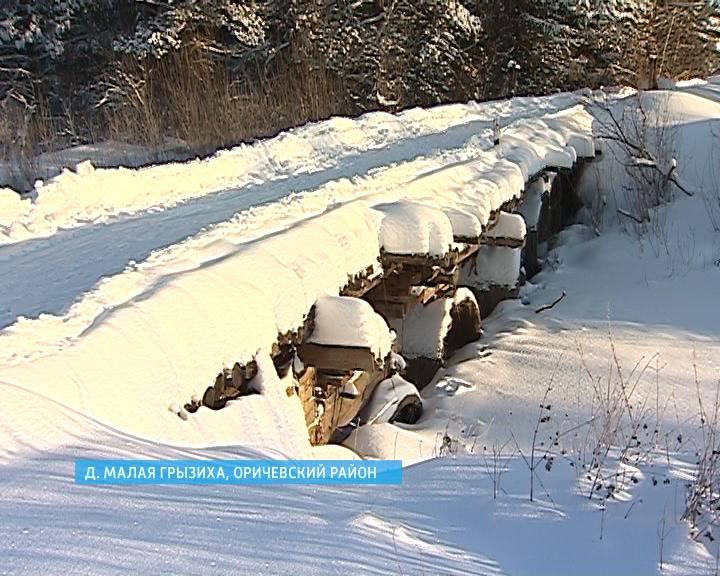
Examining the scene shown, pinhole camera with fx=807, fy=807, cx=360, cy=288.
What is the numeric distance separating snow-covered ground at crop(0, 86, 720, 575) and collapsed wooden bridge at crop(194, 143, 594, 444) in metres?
0.23

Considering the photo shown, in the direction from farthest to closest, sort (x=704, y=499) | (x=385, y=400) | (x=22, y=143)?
(x=22, y=143), (x=385, y=400), (x=704, y=499)

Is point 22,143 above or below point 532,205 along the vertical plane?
above

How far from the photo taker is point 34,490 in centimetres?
188

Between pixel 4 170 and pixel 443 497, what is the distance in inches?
296

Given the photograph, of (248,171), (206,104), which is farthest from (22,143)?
(248,171)

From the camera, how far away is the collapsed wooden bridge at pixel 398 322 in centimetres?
381

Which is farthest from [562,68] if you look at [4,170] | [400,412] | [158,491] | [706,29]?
[158,491]

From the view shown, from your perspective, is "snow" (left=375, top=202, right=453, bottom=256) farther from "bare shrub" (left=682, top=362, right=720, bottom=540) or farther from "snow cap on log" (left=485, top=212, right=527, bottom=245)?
"bare shrub" (left=682, top=362, right=720, bottom=540)

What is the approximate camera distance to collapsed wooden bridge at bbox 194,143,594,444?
3.81m

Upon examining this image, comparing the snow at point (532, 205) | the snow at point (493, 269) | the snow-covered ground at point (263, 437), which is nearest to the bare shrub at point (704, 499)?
the snow-covered ground at point (263, 437)

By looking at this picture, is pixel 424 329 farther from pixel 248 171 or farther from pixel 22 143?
pixel 22 143

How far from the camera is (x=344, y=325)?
3797mm

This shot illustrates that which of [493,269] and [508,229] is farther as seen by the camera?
[493,269]

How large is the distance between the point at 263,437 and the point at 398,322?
11.3ft
